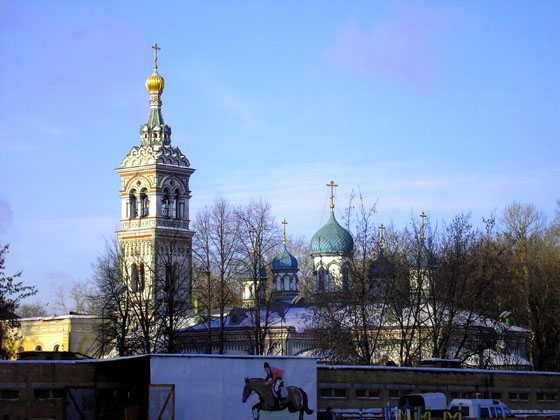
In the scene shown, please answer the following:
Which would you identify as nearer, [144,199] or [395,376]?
[395,376]

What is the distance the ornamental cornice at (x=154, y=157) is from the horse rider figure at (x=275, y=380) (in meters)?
39.4

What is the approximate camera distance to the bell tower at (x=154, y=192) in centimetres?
7256

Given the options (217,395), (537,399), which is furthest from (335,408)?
(537,399)

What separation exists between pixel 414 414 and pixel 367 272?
13.9 metres

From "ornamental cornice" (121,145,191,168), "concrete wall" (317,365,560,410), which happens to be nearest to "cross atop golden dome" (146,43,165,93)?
"ornamental cornice" (121,145,191,168)

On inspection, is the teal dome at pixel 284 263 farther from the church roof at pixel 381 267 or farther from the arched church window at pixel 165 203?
the church roof at pixel 381 267

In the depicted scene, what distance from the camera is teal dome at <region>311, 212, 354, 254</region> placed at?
72.7 meters

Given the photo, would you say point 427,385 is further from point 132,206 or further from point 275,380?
point 132,206

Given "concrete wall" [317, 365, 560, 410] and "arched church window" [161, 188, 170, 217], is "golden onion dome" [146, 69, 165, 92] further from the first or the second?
"concrete wall" [317, 365, 560, 410]

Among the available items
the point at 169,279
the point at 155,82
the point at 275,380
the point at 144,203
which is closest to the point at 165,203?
the point at 144,203

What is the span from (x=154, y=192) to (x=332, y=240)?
11387 mm

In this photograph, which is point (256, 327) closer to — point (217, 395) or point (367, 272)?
point (367, 272)

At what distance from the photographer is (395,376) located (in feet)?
129

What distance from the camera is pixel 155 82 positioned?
74188mm
